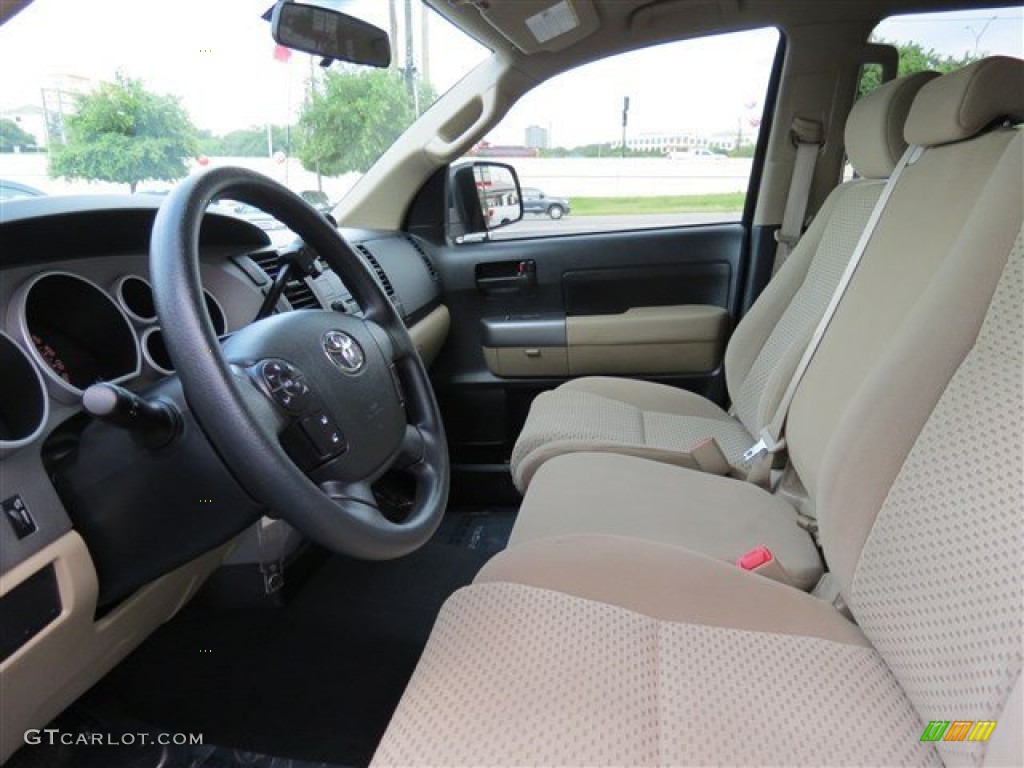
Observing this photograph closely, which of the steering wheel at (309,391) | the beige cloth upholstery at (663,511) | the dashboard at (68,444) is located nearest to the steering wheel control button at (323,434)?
the steering wheel at (309,391)

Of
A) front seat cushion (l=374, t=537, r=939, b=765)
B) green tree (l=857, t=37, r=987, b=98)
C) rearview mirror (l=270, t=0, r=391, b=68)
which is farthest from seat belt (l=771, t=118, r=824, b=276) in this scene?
front seat cushion (l=374, t=537, r=939, b=765)

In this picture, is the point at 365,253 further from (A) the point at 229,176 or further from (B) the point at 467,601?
(B) the point at 467,601

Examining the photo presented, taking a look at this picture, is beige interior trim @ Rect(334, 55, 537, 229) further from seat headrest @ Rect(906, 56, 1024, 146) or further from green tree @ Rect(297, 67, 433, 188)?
seat headrest @ Rect(906, 56, 1024, 146)

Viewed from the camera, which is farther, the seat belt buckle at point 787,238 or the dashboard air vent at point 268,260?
the seat belt buckle at point 787,238

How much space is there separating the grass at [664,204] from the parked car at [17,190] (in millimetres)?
1646

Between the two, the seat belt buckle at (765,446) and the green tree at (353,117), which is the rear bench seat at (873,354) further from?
the green tree at (353,117)

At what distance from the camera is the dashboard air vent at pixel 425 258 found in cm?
231

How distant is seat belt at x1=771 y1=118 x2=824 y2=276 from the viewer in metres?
2.11

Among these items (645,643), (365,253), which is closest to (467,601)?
(645,643)

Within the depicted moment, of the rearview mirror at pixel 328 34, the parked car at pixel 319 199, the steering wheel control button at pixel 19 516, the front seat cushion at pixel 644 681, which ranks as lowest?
the front seat cushion at pixel 644 681

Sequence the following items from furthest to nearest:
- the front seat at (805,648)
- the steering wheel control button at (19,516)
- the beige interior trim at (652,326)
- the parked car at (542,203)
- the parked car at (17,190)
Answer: the parked car at (542,203) → the beige interior trim at (652,326) → the parked car at (17,190) → the steering wheel control button at (19,516) → the front seat at (805,648)

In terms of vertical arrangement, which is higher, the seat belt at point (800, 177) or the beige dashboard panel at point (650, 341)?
the seat belt at point (800, 177)

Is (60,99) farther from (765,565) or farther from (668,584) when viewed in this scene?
(765,565)

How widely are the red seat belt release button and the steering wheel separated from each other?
0.48m
